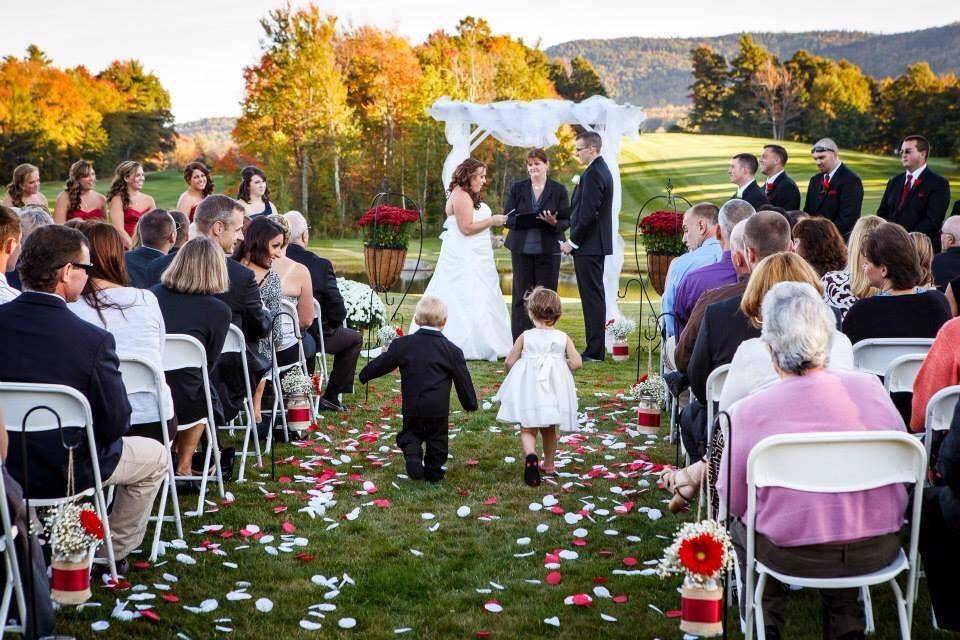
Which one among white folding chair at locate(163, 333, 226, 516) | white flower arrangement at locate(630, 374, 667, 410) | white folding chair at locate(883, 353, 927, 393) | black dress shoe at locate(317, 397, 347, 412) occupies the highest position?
white folding chair at locate(163, 333, 226, 516)

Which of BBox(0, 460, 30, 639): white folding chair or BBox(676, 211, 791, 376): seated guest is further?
BBox(676, 211, 791, 376): seated guest

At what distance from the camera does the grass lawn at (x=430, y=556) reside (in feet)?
12.7

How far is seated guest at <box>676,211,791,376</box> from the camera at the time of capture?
4691mm

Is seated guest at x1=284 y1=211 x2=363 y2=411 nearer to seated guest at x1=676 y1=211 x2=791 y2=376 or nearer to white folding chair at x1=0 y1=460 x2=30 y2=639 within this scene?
seated guest at x1=676 y1=211 x2=791 y2=376

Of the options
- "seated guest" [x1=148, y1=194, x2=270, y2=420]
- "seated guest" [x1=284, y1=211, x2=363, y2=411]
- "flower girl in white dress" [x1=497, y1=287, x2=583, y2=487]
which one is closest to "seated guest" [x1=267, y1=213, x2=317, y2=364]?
"seated guest" [x1=284, y1=211, x2=363, y2=411]

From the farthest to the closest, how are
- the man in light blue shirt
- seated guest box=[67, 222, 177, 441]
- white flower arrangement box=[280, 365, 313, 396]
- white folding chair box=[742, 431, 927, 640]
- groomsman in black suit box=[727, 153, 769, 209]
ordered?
groomsman in black suit box=[727, 153, 769, 209] → white flower arrangement box=[280, 365, 313, 396] → the man in light blue shirt → seated guest box=[67, 222, 177, 441] → white folding chair box=[742, 431, 927, 640]

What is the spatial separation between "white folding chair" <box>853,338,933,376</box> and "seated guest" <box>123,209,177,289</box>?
413cm

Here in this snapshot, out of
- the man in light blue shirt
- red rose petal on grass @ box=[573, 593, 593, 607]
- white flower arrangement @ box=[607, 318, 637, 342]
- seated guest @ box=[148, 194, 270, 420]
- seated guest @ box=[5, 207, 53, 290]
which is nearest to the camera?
red rose petal on grass @ box=[573, 593, 593, 607]

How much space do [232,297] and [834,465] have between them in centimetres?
382

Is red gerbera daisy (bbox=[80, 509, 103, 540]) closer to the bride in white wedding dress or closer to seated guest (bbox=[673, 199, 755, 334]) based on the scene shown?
seated guest (bbox=[673, 199, 755, 334])

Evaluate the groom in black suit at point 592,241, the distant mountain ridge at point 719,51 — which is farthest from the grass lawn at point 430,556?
the distant mountain ridge at point 719,51

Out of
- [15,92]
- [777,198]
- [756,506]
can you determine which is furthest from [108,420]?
[15,92]

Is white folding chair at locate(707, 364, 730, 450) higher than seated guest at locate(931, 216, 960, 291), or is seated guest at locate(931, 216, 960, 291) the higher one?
seated guest at locate(931, 216, 960, 291)

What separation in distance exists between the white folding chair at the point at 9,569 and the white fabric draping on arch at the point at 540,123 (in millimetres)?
9439
